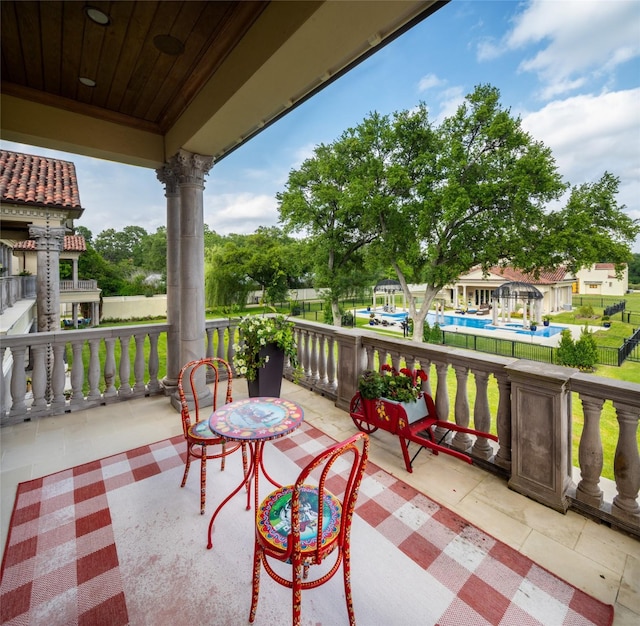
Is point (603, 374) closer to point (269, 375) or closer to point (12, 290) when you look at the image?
point (269, 375)

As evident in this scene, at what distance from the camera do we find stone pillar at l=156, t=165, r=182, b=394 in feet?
13.1

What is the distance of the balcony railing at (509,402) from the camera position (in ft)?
5.82

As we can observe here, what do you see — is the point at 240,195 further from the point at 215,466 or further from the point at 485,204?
the point at 215,466

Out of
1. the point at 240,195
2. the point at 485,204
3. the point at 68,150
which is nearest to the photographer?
the point at 68,150

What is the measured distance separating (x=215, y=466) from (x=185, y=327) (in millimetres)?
1763

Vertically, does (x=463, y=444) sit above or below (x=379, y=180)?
below

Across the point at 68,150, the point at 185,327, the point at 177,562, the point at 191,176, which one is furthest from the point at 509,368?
the point at 68,150

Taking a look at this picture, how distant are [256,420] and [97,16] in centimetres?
288

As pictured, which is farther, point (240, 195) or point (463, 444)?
point (240, 195)

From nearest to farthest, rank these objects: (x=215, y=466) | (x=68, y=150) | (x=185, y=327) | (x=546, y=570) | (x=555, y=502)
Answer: (x=546, y=570), (x=555, y=502), (x=215, y=466), (x=68, y=150), (x=185, y=327)

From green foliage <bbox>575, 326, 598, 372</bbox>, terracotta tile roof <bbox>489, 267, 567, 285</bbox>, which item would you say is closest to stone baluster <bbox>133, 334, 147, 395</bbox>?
green foliage <bbox>575, 326, 598, 372</bbox>

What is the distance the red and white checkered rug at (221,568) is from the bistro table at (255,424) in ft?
0.80

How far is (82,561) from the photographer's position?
62.9 inches

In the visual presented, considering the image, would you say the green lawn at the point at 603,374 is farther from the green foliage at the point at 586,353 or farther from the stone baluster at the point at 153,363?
the stone baluster at the point at 153,363
